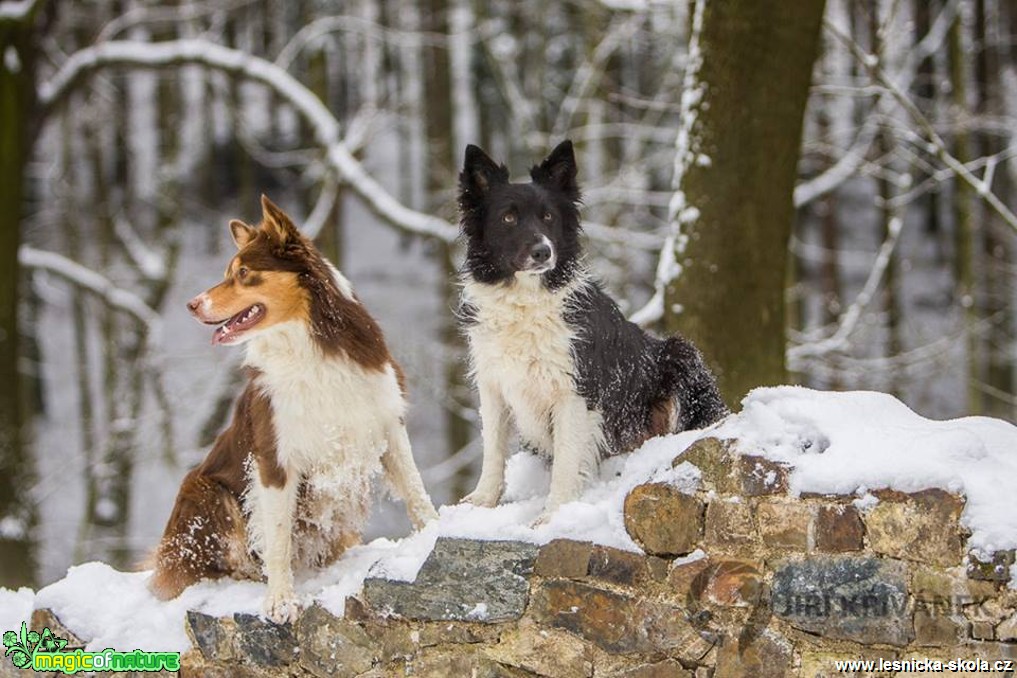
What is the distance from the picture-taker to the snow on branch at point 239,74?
10.1m

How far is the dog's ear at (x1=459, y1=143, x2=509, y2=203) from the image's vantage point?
13.7ft

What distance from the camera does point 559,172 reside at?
4.28m

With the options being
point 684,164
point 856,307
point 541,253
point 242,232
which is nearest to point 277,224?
point 242,232

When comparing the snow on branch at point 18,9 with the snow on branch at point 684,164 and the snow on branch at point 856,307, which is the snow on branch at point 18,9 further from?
the snow on branch at point 856,307

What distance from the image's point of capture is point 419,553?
4.01m

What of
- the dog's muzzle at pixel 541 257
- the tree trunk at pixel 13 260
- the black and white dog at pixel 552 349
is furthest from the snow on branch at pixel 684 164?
the tree trunk at pixel 13 260

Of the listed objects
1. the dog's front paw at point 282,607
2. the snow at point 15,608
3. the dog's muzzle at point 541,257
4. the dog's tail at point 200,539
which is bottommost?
the snow at point 15,608

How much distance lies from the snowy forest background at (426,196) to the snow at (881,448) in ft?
11.2

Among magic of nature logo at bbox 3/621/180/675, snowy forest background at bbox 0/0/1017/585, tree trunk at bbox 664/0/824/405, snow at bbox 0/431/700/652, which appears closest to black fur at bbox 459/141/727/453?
snow at bbox 0/431/700/652

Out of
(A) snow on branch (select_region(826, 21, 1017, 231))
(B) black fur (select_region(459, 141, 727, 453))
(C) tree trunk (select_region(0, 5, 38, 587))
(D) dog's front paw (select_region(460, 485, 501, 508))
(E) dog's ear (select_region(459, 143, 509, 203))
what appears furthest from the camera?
(C) tree trunk (select_region(0, 5, 38, 587))

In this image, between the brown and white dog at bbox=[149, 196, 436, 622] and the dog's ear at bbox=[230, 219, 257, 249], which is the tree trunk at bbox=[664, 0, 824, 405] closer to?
the brown and white dog at bbox=[149, 196, 436, 622]

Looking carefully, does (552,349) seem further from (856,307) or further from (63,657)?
(856,307)

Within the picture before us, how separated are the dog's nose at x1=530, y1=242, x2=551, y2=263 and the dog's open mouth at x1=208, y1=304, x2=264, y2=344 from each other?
1.13 m

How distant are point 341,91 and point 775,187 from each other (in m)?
21.3
